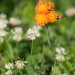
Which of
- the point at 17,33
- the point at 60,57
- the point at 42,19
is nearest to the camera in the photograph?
the point at 42,19

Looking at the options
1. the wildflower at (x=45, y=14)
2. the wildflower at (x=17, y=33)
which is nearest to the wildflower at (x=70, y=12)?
the wildflower at (x=17, y=33)

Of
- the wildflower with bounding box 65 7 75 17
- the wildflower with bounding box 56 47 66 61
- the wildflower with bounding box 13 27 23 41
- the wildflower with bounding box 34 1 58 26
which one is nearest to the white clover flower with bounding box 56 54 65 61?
the wildflower with bounding box 56 47 66 61

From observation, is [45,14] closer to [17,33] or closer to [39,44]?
[17,33]

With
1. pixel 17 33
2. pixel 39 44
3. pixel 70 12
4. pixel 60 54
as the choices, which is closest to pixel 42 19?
pixel 60 54

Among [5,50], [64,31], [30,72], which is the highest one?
[64,31]

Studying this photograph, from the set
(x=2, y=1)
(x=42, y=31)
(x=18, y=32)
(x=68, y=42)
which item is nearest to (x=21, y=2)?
(x=2, y=1)

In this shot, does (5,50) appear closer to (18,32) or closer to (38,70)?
(18,32)

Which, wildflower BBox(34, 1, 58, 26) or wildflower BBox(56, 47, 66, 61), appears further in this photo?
wildflower BBox(56, 47, 66, 61)

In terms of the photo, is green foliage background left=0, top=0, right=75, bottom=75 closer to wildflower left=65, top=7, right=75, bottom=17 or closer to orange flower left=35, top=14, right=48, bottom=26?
wildflower left=65, top=7, right=75, bottom=17
